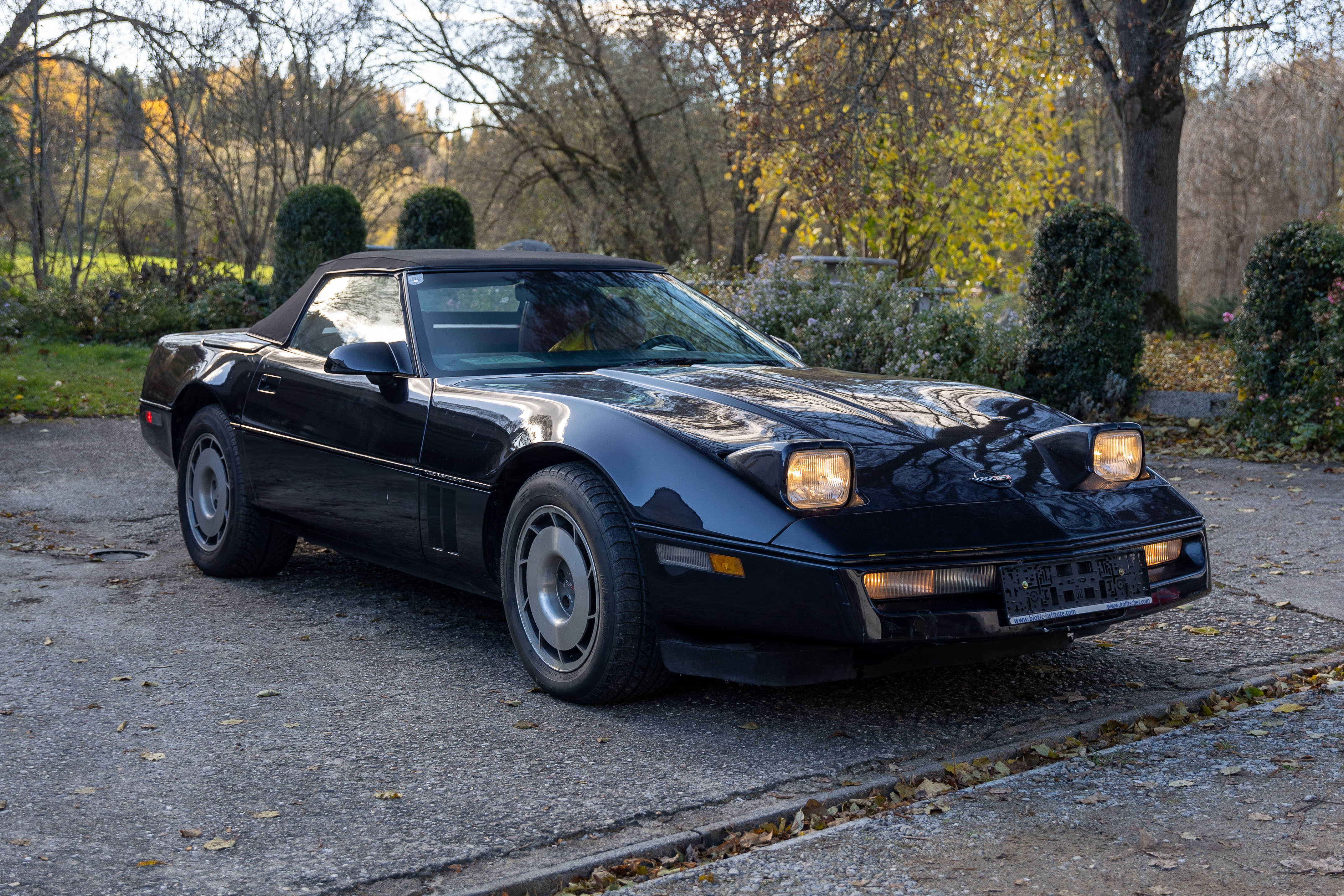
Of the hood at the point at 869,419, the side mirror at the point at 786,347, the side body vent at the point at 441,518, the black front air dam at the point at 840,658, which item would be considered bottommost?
the black front air dam at the point at 840,658

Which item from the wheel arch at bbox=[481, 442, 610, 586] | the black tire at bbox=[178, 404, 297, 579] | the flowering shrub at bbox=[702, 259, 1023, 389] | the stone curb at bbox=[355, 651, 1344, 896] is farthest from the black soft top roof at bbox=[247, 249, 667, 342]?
the flowering shrub at bbox=[702, 259, 1023, 389]

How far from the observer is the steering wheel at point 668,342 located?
4.75 metres

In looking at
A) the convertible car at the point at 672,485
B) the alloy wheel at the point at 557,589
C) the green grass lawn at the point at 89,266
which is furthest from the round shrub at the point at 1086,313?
the green grass lawn at the point at 89,266

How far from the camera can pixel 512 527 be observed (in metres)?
3.96

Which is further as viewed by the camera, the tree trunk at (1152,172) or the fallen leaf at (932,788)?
the tree trunk at (1152,172)

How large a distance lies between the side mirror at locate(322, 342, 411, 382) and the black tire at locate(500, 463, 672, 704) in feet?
2.74

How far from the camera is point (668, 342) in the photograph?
4.79m

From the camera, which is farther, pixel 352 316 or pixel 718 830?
pixel 352 316

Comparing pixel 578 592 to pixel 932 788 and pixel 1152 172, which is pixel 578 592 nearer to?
pixel 932 788

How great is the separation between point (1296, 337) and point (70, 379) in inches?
408

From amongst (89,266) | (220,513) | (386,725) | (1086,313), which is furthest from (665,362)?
(89,266)

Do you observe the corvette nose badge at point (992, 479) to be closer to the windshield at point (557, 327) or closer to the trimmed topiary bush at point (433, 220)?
the windshield at point (557, 327)

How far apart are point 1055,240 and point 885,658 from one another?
7033mm

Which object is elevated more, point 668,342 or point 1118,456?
point 668,342
